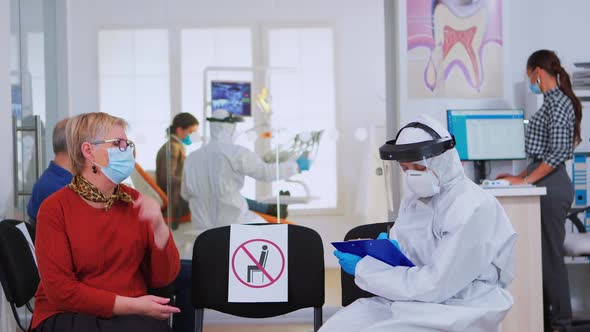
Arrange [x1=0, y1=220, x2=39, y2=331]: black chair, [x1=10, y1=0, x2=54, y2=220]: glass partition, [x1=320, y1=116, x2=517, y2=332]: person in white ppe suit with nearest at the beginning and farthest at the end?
[x1=320, y1=116, x2=517, y2=332]: person in white ppe suit
[x1=0, y1=220, x2=39, y2=331]: black chair
[x1=10, y1=0, x2=54, y2=220]: glass partition

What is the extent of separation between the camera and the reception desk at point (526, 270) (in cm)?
387

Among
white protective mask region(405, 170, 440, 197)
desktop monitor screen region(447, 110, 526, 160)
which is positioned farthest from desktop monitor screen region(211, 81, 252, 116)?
white protective mask region(405, 170, 440, 197)

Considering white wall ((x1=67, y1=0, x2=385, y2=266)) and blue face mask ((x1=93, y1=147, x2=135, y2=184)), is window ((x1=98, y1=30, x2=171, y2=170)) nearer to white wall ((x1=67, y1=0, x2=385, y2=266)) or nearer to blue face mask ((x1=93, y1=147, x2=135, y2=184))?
white wall ((x1=67, y1=0, x2=385, y2=266))

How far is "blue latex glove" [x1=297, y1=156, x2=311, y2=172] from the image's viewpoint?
191 inches

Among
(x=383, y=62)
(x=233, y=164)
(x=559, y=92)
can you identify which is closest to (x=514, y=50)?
(x=559, y=92)

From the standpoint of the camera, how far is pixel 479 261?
224 centimetres

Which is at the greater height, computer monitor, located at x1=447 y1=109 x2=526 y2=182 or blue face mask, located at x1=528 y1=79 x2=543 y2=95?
blue face mask, located at x1=528 y1=79 x2=543 y2=95

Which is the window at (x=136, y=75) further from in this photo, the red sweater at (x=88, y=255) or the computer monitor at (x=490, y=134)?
the red sweater at (x=88, y=255)

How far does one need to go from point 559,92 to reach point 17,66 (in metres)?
3.31

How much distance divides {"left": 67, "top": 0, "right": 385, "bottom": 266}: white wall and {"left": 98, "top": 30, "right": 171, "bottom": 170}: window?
0.07 metres

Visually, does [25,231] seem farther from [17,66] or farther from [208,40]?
[208,40]

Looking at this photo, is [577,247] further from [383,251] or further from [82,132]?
[82,132]

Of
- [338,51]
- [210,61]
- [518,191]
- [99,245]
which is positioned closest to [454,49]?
[338,51]

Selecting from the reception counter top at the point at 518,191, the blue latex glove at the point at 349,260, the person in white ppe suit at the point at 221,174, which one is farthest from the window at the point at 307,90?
the blue latex glove at the point at 349,260
